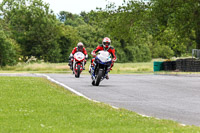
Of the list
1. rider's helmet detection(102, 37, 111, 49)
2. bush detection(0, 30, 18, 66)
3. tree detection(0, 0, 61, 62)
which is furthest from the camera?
tree detection(0, 0, 61, 62)

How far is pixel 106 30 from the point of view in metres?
50.1

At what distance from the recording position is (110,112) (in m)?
10.5

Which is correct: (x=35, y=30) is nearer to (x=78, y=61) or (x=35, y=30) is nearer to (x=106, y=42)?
(x=78, y=61)

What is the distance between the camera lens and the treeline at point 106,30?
144 feet

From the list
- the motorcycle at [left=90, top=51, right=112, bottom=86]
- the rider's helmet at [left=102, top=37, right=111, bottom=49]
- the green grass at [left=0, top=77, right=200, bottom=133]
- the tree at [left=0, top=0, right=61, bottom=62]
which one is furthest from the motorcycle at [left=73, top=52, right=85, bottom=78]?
the tree at [left=0, top=0, right=61, bottom=62]

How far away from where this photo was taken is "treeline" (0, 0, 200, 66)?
4381 cm

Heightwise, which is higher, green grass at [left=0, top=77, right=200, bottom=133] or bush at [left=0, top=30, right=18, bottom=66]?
bush at [left=0, top=30, right=18, bottom=66]

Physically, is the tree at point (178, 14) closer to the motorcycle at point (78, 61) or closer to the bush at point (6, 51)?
the motorcycle at point (78, 61)

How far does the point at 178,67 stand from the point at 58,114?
3398 centimetres

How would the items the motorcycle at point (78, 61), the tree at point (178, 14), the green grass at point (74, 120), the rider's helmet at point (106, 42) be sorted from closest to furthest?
the green grass at point (74, 120), the rider's helmet at point (106, 42), the motorcycle at point (78, 61), the tree at point (178, 14)

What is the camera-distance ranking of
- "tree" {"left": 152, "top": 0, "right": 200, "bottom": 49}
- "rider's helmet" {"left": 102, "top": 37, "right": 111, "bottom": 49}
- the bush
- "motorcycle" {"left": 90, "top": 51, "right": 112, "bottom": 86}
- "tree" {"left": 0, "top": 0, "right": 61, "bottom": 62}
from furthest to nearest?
"tree" {"left": 0, "top": 0, "right": 61, "bottom": 62} < the bush < "tree" {"left": 152, "top": 0, "right": 200, "bottom": 49} < "rider's helmet" {"left": 102, "top": 37, "right": 111, "bottom": 49} < "motorcycle" {"left": 90, "top": 51, "right": 112, "bottom": 86}

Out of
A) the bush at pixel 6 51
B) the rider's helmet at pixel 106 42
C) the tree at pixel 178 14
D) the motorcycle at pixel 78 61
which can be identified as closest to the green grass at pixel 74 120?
the rider's helmet at pixel 106 42

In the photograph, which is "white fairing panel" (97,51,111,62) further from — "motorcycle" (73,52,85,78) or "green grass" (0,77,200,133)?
"green grass" (0,77,200,133)

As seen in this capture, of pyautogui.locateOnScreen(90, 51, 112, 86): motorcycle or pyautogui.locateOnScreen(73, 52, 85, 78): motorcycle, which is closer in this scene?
pyautogui.locateOnScreen(90, 51, 112, 86): motorcycle
